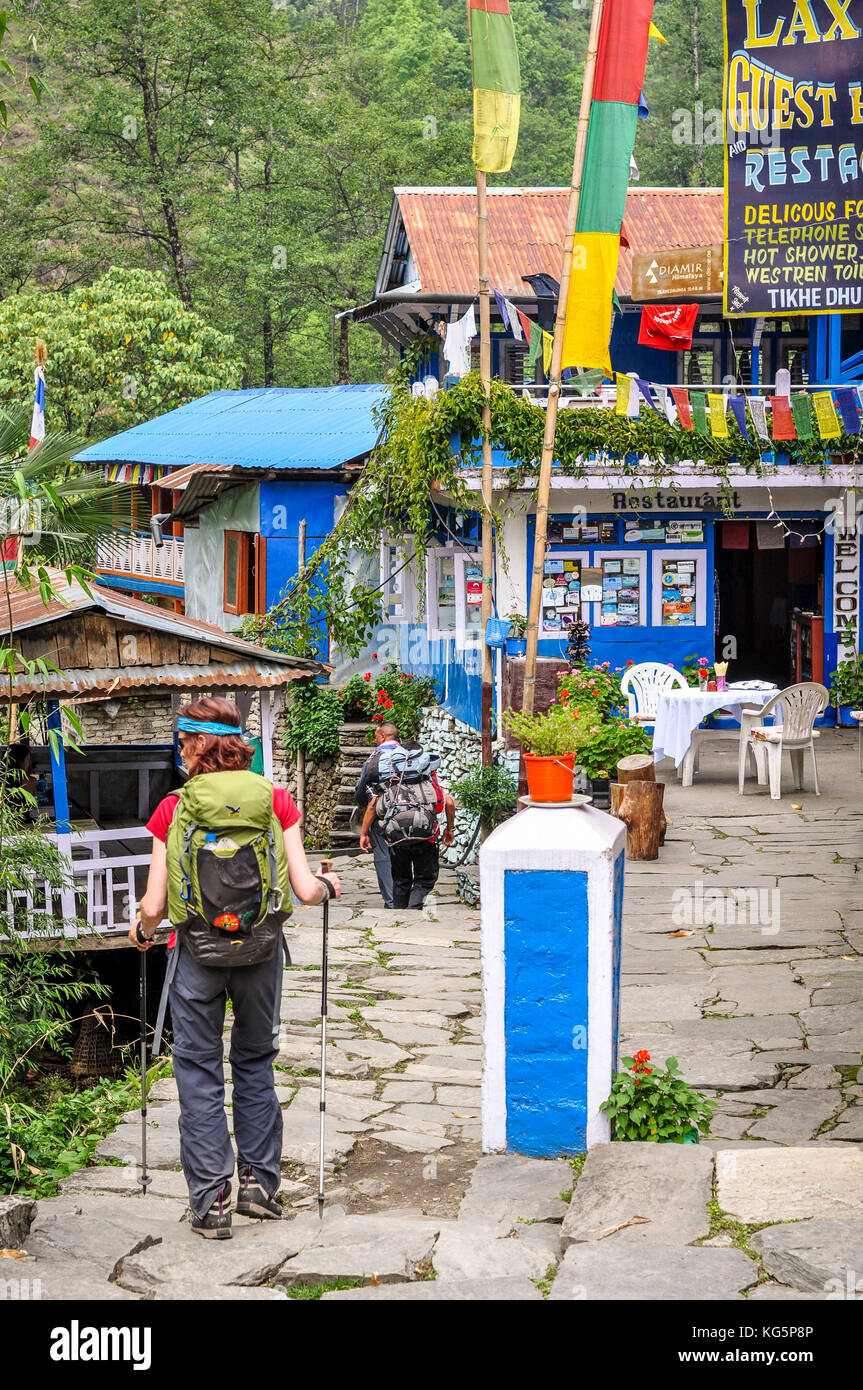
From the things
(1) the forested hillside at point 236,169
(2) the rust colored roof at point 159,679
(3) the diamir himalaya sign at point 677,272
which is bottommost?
(2) the rust colored roof at point 159,679

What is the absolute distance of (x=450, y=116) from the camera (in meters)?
48.7

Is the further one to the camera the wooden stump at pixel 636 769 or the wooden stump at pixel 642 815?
the wooden stump at pixel 636 769

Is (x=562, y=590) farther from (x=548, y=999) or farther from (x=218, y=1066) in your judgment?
(x=218, y=1066)

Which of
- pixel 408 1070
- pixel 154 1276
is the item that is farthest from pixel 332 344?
pixel 154 1276

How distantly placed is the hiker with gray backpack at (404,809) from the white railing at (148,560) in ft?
64.2

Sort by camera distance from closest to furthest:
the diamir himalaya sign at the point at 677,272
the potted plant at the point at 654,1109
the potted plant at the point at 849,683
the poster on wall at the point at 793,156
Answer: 1. the potted plant at the point at 654,1109
2. the poster on wall at the point at 793,156
3. the potted plant at the point at 849,683
4. the diamir himalaya sign at the point at 677,272

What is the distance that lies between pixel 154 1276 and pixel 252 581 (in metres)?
23.0

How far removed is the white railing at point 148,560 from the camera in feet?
106

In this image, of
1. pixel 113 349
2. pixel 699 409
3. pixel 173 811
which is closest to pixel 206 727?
pixel 173 811

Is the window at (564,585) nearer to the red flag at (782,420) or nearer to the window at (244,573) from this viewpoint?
the red flag at (782,420)

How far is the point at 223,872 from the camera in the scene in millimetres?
4891

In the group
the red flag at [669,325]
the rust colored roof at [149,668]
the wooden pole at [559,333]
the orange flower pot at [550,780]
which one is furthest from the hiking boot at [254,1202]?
the red flag at [669,325]

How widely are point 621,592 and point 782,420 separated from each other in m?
3.04

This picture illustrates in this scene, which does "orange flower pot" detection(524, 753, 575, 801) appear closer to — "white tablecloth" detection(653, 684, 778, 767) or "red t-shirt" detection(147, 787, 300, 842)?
"red t-shirt" detection(147, 787, 300, 842)
